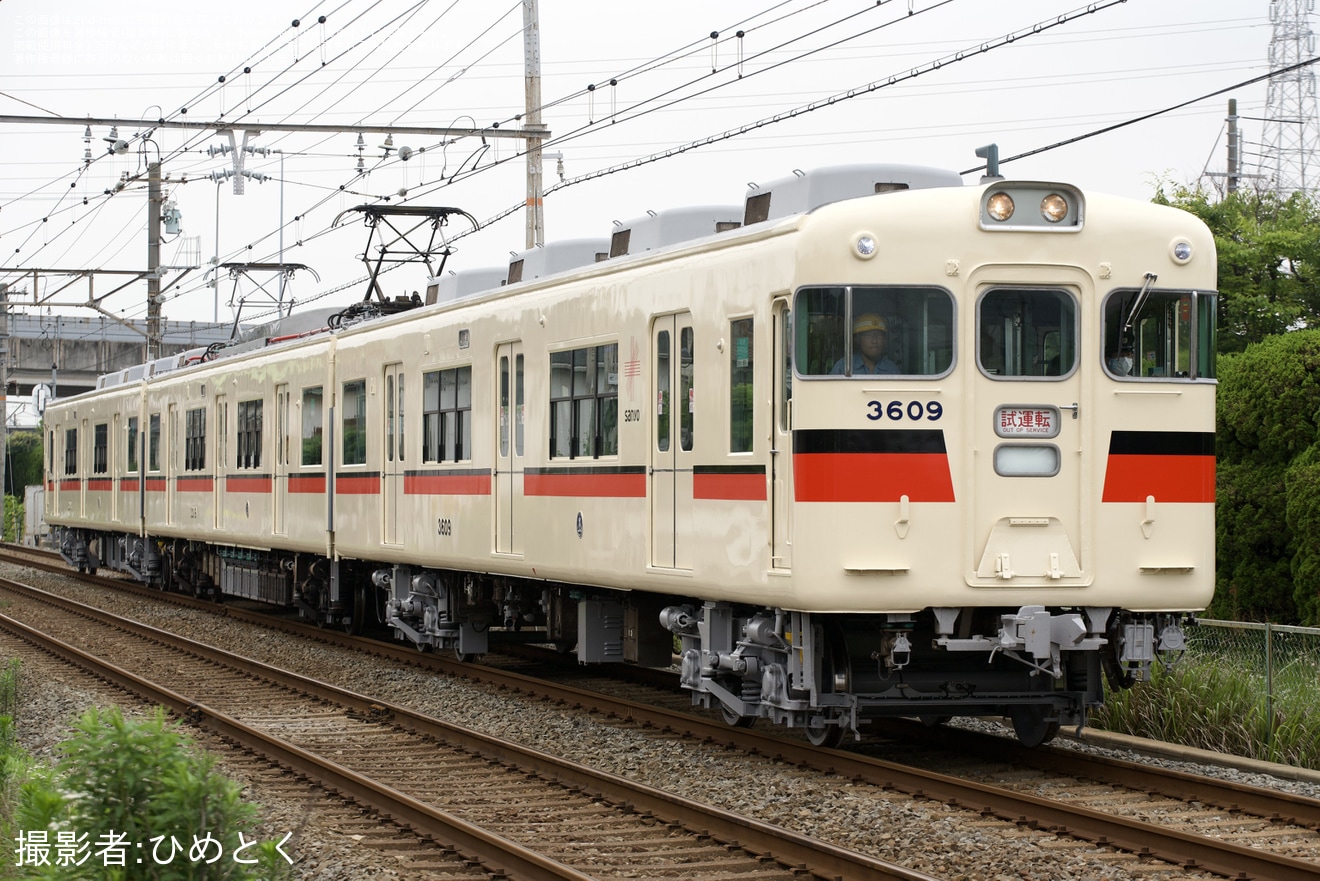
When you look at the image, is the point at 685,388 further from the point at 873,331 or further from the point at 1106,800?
the point at 1106,800

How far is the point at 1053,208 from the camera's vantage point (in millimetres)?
9805

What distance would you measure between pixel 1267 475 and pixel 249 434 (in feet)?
40.2

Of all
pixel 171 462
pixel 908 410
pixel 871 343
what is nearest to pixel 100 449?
pixel 171 462

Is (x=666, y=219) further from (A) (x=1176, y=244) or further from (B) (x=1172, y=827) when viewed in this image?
(B) (x=1172, y=827)

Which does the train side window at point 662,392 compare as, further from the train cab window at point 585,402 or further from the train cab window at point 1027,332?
the train cab window at point 1027,332

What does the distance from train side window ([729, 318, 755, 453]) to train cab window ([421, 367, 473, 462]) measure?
451 cm

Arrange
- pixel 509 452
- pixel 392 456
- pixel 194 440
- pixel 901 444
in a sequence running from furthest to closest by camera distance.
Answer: pixel 194 440 → pixel 392 456 → pixel 509 452 → pixel 901 444

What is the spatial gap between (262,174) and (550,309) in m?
17.0

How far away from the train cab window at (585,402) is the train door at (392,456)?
3688 millimetres

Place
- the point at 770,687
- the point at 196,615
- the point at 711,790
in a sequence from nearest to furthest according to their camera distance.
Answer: the point at 711,790
the point at 770,687
the point at 196,615

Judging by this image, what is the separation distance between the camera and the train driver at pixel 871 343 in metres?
9.55

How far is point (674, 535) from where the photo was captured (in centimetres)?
1110

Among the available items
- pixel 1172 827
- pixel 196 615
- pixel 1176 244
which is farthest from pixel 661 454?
pixel 196 615

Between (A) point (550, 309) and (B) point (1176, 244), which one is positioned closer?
(B) point (1176, 244)
